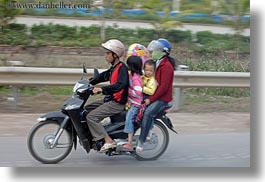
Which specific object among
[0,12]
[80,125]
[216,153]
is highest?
[0,12]

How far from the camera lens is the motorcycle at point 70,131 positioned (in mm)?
5684

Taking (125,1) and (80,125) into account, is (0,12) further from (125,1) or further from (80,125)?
(80,125)

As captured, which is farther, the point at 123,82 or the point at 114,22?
the point at 114,22

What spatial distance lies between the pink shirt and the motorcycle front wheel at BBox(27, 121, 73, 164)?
2.71 ft

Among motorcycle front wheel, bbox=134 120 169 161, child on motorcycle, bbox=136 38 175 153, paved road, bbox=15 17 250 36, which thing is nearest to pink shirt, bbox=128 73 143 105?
child on motorcycle, bbox=136 38 175 153

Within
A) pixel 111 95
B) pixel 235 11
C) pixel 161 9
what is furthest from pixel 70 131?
pixel 235 11

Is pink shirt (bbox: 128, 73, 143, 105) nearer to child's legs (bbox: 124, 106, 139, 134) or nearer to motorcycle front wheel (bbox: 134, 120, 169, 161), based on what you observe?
child's legs (bbox: 124, 106, 139, 134)

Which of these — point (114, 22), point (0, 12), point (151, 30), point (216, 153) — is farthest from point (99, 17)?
point (216, 153)

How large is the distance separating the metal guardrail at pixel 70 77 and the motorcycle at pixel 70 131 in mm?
2163

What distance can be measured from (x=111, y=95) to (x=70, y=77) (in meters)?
2.40

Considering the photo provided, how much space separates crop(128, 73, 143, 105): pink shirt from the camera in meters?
5.83

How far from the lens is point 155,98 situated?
233 inches

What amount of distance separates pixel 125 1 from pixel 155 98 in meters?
5.47

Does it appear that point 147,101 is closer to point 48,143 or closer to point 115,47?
point 115,47
